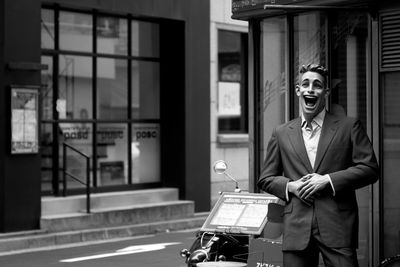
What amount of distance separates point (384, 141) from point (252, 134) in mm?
1794

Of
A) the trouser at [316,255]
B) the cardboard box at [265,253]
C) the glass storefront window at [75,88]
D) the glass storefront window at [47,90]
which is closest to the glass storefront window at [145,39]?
the glass storefront window at [75,88]

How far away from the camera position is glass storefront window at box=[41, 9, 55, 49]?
1548 centimetres

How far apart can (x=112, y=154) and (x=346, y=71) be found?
9683 mm

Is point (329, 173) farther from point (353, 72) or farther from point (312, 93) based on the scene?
point (353, 72)

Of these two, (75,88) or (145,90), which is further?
(145,90)

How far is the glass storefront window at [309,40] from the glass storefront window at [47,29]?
8.19 meters

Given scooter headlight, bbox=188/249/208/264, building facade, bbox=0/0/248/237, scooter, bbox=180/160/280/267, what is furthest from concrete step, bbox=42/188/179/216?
scooter headlight, bbox=188/249/208/264

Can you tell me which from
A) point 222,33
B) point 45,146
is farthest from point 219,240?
point 222,33

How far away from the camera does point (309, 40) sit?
8203mm

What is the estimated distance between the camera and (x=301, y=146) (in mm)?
5641

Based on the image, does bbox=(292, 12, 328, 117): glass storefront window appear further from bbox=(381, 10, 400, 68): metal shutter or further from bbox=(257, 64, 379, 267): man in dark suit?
bbox=(257, 64, 379, 267): man in dark suit

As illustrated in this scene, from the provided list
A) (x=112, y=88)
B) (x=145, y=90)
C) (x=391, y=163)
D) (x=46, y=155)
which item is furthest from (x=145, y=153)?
(x=391, y=163)

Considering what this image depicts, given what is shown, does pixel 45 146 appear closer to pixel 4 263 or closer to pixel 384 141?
pixel 4 263

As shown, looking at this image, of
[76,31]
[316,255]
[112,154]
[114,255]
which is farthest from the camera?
[112,154]
